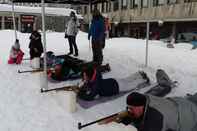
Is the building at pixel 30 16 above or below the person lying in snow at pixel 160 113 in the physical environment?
above

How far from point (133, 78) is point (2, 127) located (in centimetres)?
295

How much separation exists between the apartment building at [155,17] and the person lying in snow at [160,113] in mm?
13432

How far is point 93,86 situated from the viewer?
5504 mm

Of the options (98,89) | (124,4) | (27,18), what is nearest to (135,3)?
(124,4)

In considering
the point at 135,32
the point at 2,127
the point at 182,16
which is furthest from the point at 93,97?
the point at 135,32

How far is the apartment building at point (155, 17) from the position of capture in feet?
65.0

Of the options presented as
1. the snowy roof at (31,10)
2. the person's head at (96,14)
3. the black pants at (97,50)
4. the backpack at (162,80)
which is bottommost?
the backpack at (162,80)

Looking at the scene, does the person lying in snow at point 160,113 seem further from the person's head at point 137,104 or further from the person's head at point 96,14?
the person's head at point 96,14

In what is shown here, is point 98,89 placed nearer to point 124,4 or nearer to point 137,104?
point 137,104

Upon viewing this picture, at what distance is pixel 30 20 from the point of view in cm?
2859

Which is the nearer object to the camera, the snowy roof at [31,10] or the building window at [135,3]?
the building window at [135,3]

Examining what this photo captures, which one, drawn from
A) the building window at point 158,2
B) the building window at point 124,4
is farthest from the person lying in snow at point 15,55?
the building window at point 124,4

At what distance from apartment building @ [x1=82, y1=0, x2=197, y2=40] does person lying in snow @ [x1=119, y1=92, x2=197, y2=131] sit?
44.1 feet

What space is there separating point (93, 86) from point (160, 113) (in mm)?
2271
